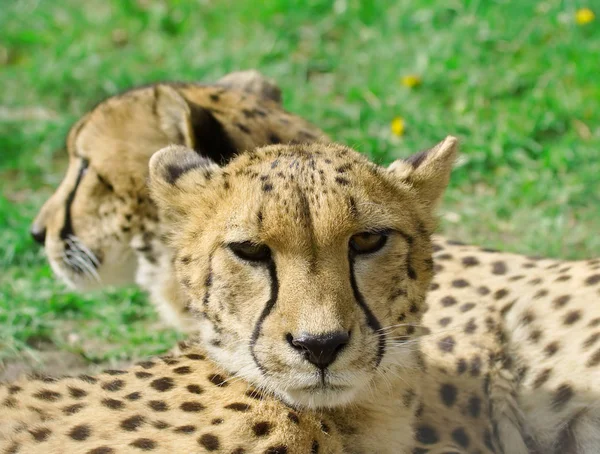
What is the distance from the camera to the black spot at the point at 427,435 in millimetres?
3094

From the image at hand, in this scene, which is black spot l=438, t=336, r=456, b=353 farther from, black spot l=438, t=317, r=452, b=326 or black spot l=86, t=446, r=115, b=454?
black spot l=86, t=446, r=115, b=454

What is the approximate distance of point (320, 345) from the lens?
7.86 ft

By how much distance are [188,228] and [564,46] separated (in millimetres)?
3549

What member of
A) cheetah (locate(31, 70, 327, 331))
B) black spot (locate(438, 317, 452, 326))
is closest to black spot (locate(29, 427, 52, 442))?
cheetah (locate(31, 70, 327, 331))

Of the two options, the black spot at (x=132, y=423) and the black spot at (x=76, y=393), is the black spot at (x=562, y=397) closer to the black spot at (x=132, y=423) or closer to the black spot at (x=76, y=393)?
the black spot at (x=132, y=423)

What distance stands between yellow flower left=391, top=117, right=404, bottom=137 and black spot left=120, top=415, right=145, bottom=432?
9.89 feet

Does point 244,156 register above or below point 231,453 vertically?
above

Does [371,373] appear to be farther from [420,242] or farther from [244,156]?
[244,156]

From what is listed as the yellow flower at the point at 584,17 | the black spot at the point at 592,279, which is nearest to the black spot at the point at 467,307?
the black spot at the point at 592,279

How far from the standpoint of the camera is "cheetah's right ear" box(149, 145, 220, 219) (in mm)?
2855

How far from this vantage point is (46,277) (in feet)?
14.8

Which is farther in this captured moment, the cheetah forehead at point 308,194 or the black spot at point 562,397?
the black spot at point 562,397

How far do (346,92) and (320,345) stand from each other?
358cm

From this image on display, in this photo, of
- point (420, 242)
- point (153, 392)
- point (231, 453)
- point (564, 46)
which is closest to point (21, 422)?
point (153, 392)
